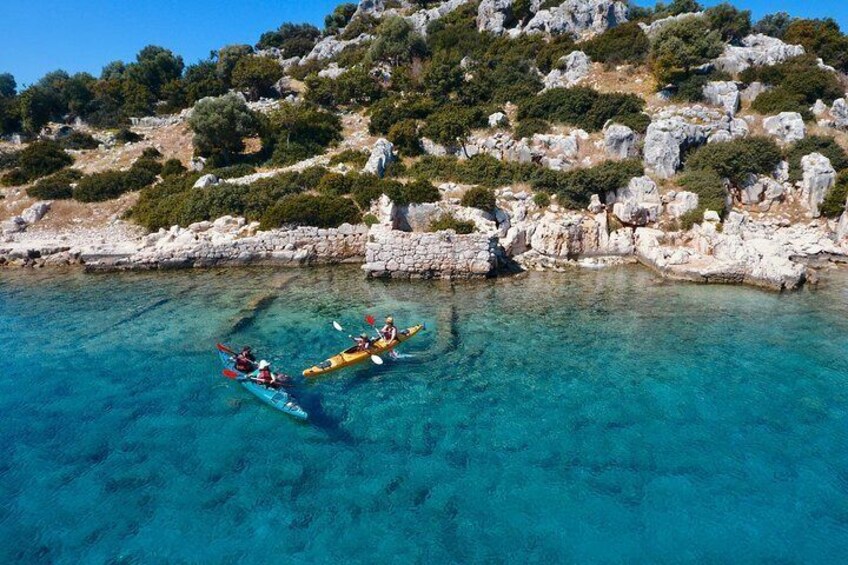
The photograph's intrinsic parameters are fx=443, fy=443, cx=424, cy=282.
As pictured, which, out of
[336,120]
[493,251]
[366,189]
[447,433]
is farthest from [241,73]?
[447,433]

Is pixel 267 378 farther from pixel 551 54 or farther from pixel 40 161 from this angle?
pixel 551 54

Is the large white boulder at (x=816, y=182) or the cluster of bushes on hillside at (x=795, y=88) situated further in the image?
the cluster of bushes on hillside at (x=795, y=88)

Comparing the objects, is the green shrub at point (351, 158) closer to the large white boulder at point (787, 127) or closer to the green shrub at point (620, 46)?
the green shrub at point (620, 46)

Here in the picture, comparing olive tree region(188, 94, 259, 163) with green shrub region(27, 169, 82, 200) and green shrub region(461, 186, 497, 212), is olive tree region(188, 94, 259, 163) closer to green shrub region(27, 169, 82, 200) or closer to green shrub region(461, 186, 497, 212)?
green shrub region(27, 169, 82, 200)

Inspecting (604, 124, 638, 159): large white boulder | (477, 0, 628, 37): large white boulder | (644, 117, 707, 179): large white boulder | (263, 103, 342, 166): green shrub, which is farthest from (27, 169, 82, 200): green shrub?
(477, 0, 628, 37): large white boulder

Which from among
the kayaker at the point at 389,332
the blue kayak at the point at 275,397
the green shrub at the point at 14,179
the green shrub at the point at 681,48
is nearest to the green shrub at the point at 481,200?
the kayaker at the point at 389,332

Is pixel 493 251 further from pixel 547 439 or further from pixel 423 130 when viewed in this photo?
pixel 423 130
